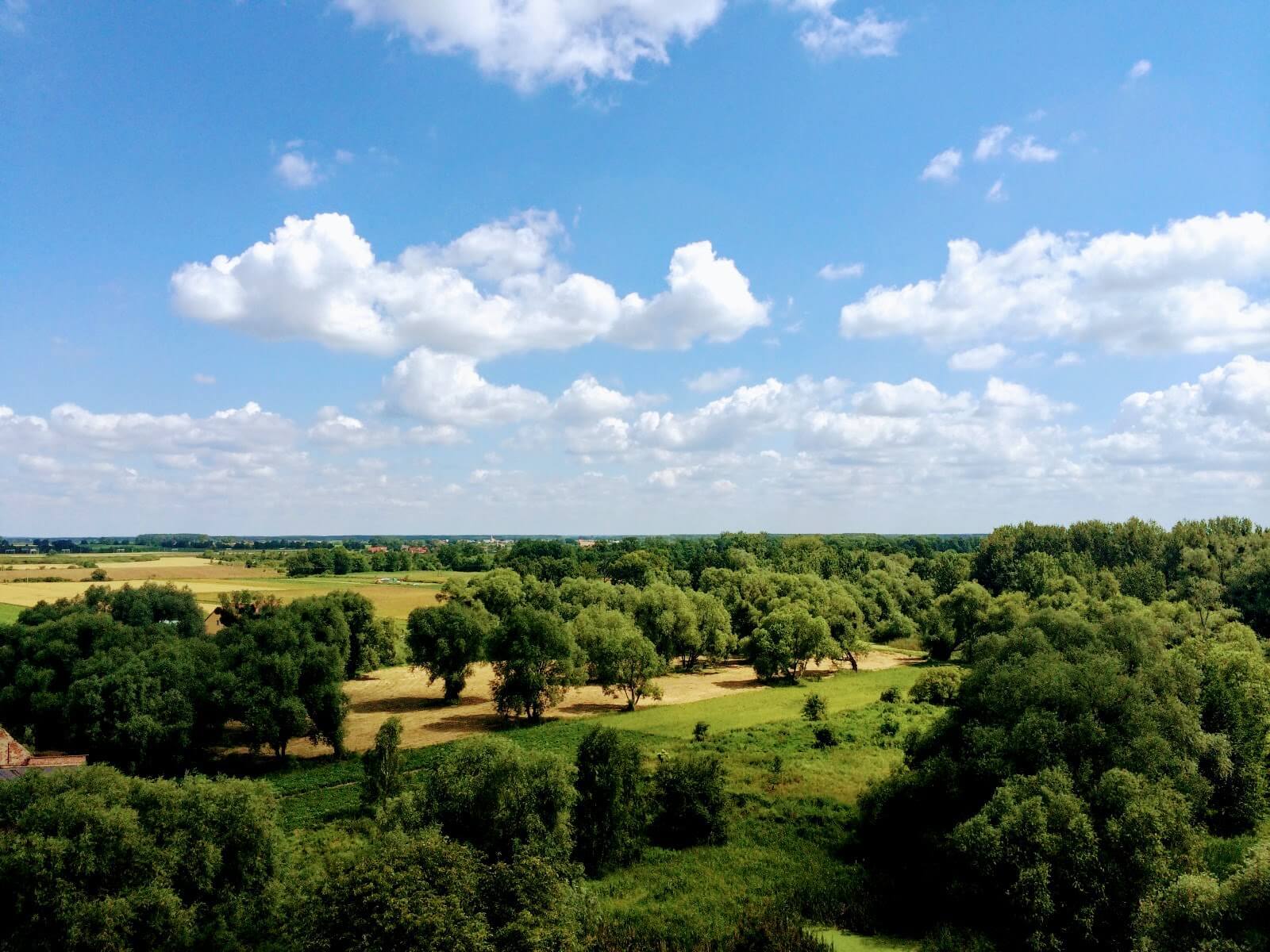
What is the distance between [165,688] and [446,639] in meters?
22.3

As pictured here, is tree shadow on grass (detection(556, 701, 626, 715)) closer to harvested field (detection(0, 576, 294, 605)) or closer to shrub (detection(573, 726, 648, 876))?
shrub (detection(573, 726, 648, 876))

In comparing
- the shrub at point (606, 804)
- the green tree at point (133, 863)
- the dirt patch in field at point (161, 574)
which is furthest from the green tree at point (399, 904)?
the dirt patch in field at point (161, 574)

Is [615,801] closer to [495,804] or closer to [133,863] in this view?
[495,804]

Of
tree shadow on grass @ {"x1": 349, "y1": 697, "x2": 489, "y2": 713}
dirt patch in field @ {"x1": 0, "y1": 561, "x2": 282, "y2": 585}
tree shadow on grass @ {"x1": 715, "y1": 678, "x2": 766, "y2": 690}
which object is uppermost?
dirt patch in field @ {"x1": 0, "y1": 561, "x2": 282, "y2": 585}

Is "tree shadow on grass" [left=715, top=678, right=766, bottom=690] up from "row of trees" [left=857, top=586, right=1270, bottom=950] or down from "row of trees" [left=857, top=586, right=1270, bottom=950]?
down

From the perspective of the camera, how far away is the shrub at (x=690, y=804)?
3662 cm

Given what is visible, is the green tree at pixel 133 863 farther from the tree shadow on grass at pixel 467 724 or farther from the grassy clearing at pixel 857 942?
the tree shadow on grass at pixel 467 724

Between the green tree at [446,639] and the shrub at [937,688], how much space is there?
3963cm

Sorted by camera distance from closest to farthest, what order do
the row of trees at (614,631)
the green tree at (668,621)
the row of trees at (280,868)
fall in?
the row of trees at (280,868)
the row of trees at (614,631)
the green tree at (668,621)

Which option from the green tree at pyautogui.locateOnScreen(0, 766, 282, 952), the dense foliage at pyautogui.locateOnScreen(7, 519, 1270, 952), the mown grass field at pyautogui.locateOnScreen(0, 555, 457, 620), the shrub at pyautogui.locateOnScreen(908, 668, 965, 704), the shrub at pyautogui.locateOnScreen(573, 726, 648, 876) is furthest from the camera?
the mown grass field at pyautogui.locateOnScreen(0, 555, 457, 620)

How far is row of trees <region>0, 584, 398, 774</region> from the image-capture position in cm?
4784

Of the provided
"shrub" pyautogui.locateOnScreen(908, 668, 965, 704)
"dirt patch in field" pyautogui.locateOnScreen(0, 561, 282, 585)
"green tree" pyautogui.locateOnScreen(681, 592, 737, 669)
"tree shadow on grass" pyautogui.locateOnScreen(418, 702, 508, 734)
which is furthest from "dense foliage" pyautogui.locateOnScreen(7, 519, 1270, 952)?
"dirt patch in field" pyautogui.locateOnScreen(0, 561, 282, 585)

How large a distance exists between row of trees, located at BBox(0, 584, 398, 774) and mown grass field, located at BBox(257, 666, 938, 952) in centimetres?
475

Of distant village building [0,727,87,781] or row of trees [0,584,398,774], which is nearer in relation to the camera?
distant village building [0,727,87,781]
